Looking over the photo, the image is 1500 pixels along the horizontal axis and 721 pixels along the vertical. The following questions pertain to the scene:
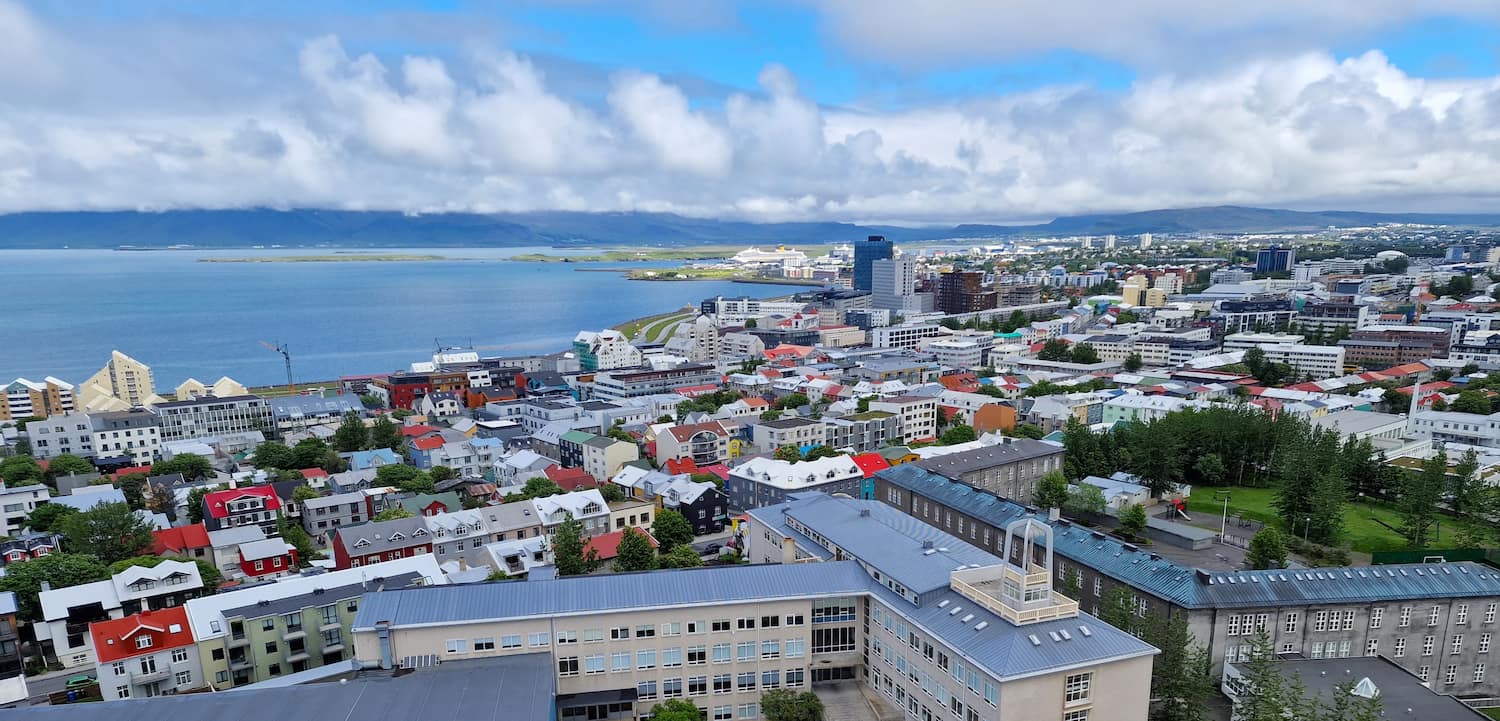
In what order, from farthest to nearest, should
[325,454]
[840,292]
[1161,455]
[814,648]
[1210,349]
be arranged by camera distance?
1. [840,292]
2. [1210,349]
3. [325,454]
4. [1161,455]
5. [814,648]

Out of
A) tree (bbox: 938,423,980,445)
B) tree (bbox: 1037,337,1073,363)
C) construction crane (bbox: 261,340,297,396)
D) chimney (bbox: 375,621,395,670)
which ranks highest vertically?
chimney (bbox: 375,621,395,670)

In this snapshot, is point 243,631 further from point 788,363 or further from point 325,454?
point 788,363

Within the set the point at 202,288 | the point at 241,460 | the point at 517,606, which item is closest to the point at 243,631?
the point at 517,606

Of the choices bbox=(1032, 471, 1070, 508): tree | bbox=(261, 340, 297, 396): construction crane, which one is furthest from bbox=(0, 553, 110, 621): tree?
bbox=(261, 340, 297, 396): construction crane

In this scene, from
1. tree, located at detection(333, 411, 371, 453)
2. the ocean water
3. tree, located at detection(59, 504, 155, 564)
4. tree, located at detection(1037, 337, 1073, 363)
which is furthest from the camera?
the ocean water

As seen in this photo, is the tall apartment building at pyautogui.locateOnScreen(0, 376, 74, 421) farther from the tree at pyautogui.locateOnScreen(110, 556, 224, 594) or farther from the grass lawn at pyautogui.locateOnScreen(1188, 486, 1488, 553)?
the grass lawn at pyautogui.locateOnScreen(1188, 486, 1488, 553)

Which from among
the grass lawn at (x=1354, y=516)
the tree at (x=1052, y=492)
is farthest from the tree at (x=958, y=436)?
the grass lawn at (x=1354, y=516)

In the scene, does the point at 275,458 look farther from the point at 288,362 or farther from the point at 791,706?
the point at 288,362

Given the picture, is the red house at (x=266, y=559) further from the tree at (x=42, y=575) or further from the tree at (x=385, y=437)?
the tree at (x=385, y=437)
